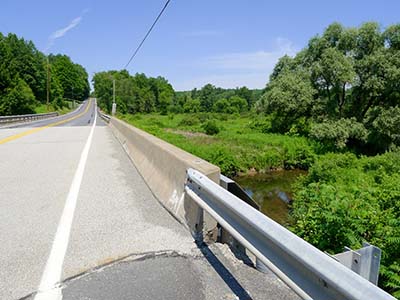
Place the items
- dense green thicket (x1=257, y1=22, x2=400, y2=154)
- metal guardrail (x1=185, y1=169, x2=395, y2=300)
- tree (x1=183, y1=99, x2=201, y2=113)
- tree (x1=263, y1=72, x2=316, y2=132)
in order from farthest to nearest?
tree (x1=183, y1=99, x2=201, y2=113)
tree (x1=263, y1=72, x2=316, y2=132)
dense green thicket (x1=257, y1=22, x2=400, y2=154)
metal guardrail (x1=185, y1=169, x2=395, y2=300)

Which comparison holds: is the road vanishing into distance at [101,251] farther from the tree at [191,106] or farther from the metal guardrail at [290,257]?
the tree at [191,106]

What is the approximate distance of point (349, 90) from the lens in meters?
30.5

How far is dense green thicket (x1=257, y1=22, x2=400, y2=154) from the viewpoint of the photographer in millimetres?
27094

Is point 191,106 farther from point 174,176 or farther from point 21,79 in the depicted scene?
point 174,176

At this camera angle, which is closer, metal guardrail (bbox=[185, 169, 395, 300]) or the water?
metal guardrail (bbox=[185, 169, 395, 300])

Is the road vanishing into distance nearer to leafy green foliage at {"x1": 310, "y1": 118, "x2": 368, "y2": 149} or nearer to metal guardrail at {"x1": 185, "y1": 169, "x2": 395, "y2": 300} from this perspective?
metal guardrail at {"x1": 185, "y1": 169, "x2": 395, "y2": 300}

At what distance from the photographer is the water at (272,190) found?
50.1 feet

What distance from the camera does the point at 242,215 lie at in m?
2.65

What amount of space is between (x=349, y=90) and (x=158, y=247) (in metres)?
31.2

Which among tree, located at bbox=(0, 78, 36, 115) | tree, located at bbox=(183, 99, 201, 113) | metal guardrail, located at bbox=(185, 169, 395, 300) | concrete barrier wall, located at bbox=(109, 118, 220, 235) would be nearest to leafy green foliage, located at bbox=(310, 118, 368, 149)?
concrete barrier wall, located at bbox=(109, 118, 220, 235)

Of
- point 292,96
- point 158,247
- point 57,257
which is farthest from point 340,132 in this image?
point 57,257

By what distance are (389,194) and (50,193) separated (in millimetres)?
7225

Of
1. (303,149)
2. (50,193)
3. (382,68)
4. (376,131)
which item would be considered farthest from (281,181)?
(50,193)

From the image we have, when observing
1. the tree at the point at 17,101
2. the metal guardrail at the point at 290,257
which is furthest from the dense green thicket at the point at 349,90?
the tree at the point at 17,101
